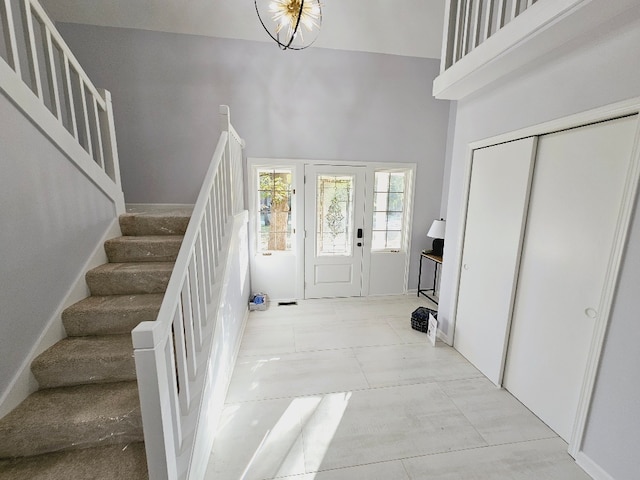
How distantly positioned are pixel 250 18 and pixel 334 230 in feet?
9.20

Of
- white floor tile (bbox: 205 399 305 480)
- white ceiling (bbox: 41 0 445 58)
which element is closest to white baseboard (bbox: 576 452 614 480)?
white floor tile (bbox: 205 399 305 480)

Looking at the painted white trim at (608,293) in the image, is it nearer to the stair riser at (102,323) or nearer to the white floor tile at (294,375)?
the white floor tile at (294,375)

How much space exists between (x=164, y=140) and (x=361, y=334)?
3.42 metres

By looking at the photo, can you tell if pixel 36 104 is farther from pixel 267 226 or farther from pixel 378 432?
pixel 378 432

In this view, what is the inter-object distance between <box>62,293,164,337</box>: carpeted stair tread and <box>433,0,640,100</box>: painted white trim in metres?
2.85

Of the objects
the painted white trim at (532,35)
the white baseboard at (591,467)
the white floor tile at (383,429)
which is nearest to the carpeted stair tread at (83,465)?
the white floor tile at (383,429)

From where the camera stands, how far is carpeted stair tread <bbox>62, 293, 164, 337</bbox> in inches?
70.5

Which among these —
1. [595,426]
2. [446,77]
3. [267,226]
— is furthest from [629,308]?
[267,226]

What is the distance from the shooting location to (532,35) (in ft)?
4.99

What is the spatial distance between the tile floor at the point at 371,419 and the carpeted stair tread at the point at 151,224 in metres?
1.38

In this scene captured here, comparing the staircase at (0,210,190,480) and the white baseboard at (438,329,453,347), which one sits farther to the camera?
the white baseboard at (438,329,453,347)

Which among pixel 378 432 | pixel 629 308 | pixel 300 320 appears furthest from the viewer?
pixel 300 320

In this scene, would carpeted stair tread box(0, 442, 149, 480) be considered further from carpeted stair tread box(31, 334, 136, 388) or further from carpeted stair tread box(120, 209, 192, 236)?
carpeted stair tread box(120, 209, 192, 236)

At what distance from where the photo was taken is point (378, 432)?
1.81 meters
